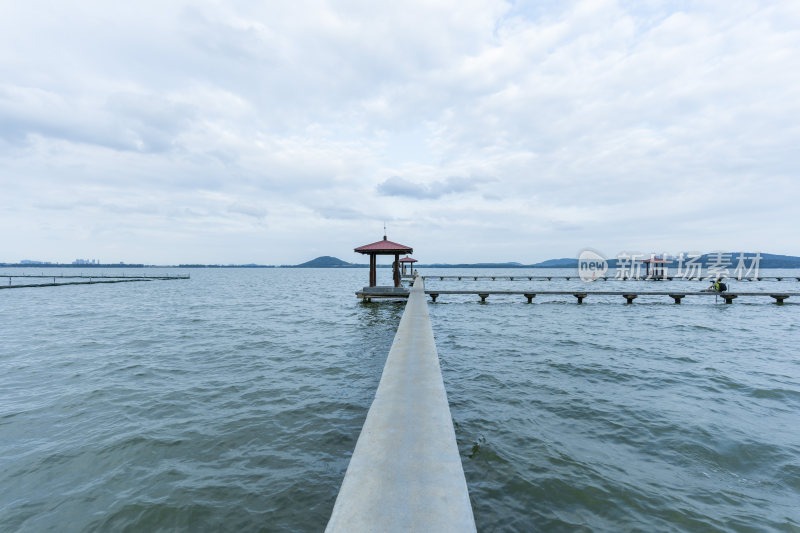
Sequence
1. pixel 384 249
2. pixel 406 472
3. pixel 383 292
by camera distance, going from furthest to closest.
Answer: pixel 383 292 → pixel 384 249 → pixel 406 472

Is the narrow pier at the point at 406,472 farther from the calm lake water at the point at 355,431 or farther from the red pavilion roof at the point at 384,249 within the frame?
the red pavilion roof at the point at 384,249

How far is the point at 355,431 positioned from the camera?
612 cm

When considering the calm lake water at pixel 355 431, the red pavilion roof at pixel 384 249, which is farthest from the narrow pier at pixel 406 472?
the red pavilion roof at pixel 384 249

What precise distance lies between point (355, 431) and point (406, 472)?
10.3ft

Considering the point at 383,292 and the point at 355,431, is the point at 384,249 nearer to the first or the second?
the point at 383,292

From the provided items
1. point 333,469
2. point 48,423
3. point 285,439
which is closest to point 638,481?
point 333,469

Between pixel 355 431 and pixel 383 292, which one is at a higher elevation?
pixel 383 292

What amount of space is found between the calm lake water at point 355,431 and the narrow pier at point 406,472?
3.80ft

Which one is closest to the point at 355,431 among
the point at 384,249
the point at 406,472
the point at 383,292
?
the point at 406,472

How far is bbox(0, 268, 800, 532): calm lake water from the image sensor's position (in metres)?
4.18

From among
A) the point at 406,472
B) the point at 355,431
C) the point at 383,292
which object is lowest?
the point at 355,431

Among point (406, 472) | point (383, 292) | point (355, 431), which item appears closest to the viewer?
point (406, 472)

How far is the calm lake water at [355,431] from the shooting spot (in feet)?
13.7

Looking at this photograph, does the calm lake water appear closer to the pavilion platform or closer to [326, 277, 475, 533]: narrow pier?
[326, 277, 475, 533]: narrow pier
